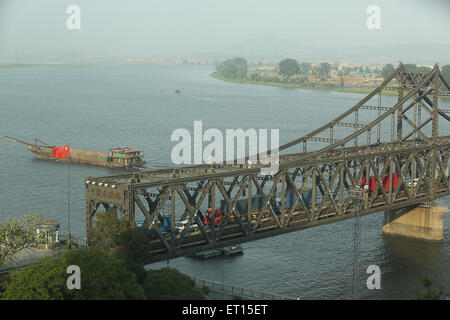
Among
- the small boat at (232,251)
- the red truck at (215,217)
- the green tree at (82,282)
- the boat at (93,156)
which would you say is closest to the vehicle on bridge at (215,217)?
the red truck at (215,217)

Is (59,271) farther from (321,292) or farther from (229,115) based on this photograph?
(229,115)

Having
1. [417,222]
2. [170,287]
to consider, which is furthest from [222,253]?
[170,287]

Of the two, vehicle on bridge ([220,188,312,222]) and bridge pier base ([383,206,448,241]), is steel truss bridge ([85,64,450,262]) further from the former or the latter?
bridge pier base ([383,206,448,241])

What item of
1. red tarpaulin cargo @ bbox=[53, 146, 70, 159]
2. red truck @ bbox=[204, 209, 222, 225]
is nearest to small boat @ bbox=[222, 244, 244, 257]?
red truck @ bbox=[204, 209, 222, 225]

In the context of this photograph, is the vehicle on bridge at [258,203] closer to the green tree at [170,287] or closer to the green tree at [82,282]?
the green tree at [170,287]
